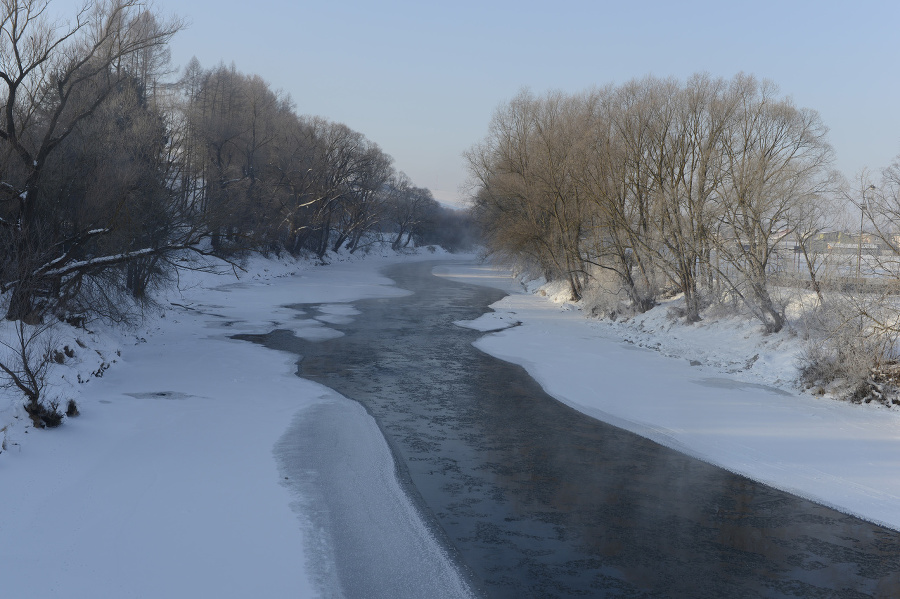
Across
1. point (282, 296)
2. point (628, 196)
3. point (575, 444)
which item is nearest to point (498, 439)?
point (575, 444)

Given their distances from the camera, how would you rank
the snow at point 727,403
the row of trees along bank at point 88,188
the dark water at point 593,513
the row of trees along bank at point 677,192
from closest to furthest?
the dark water at point 593,513
the snow at point 727,403
the row of trees along bank at point 88,188
the row of trees along bank at point 677,192

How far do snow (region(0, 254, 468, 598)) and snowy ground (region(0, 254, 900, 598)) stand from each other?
0.02 m

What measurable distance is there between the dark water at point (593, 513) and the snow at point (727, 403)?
587 millimetres

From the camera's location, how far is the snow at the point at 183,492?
18.7 feet

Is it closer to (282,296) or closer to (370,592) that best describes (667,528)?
(370,592)

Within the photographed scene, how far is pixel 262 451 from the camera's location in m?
9.17

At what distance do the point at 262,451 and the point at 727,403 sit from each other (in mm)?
8356

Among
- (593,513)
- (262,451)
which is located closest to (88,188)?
(262,451)

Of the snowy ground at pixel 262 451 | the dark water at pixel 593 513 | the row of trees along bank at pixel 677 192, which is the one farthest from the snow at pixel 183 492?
the row of trees along bank at pixel 677 192

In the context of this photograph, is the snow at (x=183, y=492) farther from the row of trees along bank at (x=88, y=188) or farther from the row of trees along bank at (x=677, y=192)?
the row of trees along bank at (x=677, y=192)

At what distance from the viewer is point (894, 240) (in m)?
11.4

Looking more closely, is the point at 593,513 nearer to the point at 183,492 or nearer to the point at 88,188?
the point at 183,492

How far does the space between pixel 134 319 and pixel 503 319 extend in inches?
493

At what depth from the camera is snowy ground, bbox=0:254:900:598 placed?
592 cm
